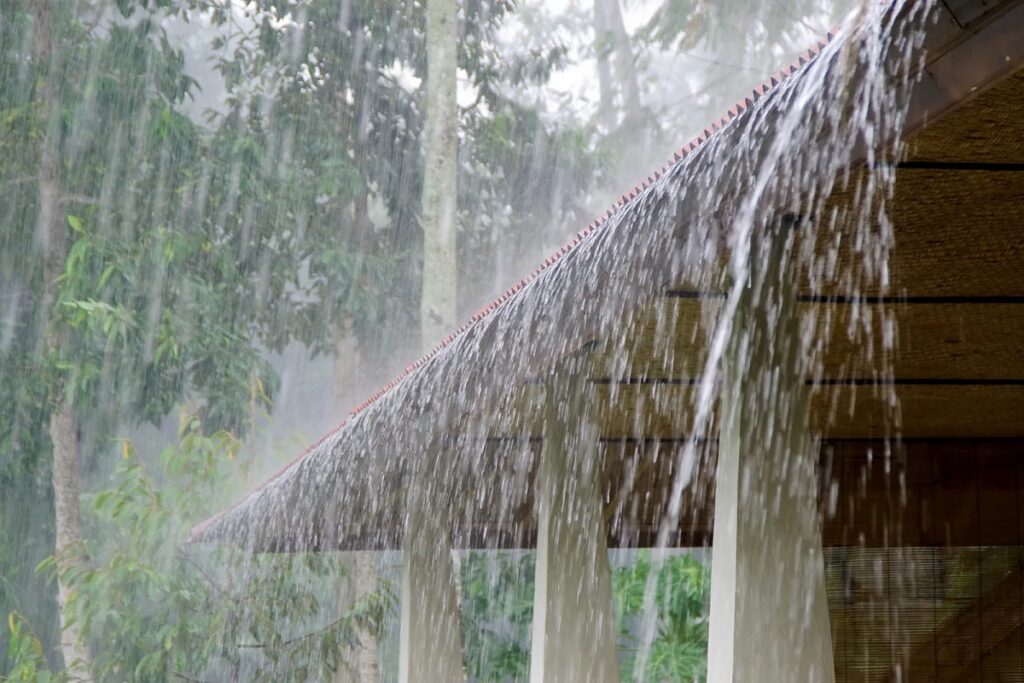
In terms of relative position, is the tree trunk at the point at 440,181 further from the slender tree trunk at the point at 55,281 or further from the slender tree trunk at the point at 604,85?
the slender tree trunk at the point at 604,85

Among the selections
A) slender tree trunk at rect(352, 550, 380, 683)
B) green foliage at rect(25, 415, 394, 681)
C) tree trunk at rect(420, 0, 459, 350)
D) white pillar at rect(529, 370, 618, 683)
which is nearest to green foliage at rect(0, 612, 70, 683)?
green foliage at rect(25, 415, 394, 681)

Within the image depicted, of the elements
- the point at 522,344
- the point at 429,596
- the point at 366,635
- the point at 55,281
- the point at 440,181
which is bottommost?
the point at 366,635

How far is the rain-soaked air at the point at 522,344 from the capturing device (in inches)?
90.7

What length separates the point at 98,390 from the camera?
47.4 feet

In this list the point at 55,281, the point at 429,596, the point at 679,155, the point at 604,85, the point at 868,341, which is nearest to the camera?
the point at 679,155

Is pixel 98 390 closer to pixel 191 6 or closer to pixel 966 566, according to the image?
pixel 191 6

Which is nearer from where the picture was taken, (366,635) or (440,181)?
(366,635)

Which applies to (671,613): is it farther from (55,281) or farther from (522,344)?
(522,344)

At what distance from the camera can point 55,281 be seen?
14531 millimetres

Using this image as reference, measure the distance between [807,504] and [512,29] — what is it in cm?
2022

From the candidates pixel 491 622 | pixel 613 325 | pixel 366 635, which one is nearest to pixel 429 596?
pixel 613 325

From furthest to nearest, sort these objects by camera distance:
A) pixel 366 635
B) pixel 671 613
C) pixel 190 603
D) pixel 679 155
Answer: pixel 366 635 < pixel 190 603 < pixel 671 613 < pixel 679 155

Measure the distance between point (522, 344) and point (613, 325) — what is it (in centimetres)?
23

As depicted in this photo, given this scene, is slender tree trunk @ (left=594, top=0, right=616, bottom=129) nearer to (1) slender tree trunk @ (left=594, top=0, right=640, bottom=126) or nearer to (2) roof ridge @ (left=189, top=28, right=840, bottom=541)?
(1) slender tree trunk @ (left=594, top=0, right=640, bottom=126)
